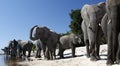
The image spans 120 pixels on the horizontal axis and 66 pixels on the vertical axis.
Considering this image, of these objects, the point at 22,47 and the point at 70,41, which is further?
the point at 22,47

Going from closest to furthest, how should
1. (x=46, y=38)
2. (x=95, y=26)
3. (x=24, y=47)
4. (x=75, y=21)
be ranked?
(x=95, y=26), (x=46, y=38), (x=24, y=47), (x=75, y=21)

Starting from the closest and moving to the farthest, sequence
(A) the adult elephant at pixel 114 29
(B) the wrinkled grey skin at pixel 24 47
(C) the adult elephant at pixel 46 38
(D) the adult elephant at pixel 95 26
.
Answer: (A) the adult elephant at pixel 114 29
(D) the adult elephant at pixel 95 26
(C) the adult elephant at pixel 46 38
(B) the wrinkled grey skin at pixel 24 47

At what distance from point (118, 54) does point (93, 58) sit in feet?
11.6

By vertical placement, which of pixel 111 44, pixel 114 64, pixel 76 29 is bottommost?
pixel 114 64

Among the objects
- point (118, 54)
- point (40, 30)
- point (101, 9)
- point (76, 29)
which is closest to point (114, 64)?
point (118, 54)

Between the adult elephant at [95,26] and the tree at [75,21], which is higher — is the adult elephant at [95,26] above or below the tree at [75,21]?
below

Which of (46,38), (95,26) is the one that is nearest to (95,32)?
(95,26)

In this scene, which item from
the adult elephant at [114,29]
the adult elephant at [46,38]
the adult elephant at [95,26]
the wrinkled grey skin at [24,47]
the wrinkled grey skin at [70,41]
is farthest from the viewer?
the wrinkled grey skin at [24,47]

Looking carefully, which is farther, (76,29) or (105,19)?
(76,29)

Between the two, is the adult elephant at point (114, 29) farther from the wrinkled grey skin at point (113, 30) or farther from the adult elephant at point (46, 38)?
the adult elephant at point (46, 38)

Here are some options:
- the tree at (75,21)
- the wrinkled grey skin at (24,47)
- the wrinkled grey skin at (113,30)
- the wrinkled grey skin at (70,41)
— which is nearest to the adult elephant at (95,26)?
the wrinkled grey skin at (113,30)

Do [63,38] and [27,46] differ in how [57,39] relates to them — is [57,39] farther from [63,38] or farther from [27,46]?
[27,46]

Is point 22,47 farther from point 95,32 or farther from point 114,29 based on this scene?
point 114,29

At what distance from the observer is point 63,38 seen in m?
21.3
